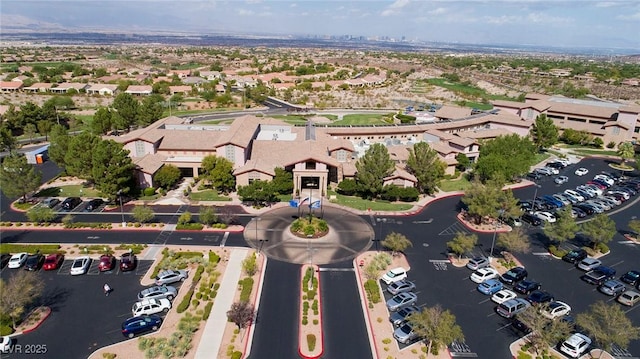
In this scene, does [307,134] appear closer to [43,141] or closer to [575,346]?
[575,346]

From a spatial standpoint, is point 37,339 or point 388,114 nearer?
point 37,339

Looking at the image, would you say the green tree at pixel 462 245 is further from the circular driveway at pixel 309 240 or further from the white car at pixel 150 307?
the white car at pixel 150 307

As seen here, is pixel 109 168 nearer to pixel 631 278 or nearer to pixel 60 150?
pixel 60 150

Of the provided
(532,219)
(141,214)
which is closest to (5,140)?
(141,214)

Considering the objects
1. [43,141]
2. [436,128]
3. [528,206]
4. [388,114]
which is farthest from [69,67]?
[528,206]

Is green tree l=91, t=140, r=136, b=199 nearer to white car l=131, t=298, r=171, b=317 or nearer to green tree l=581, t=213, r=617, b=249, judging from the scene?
white car l=131, t=298, r=171, b=317

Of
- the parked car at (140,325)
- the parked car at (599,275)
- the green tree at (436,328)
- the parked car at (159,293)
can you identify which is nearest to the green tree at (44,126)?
the parked car at (159,293)
